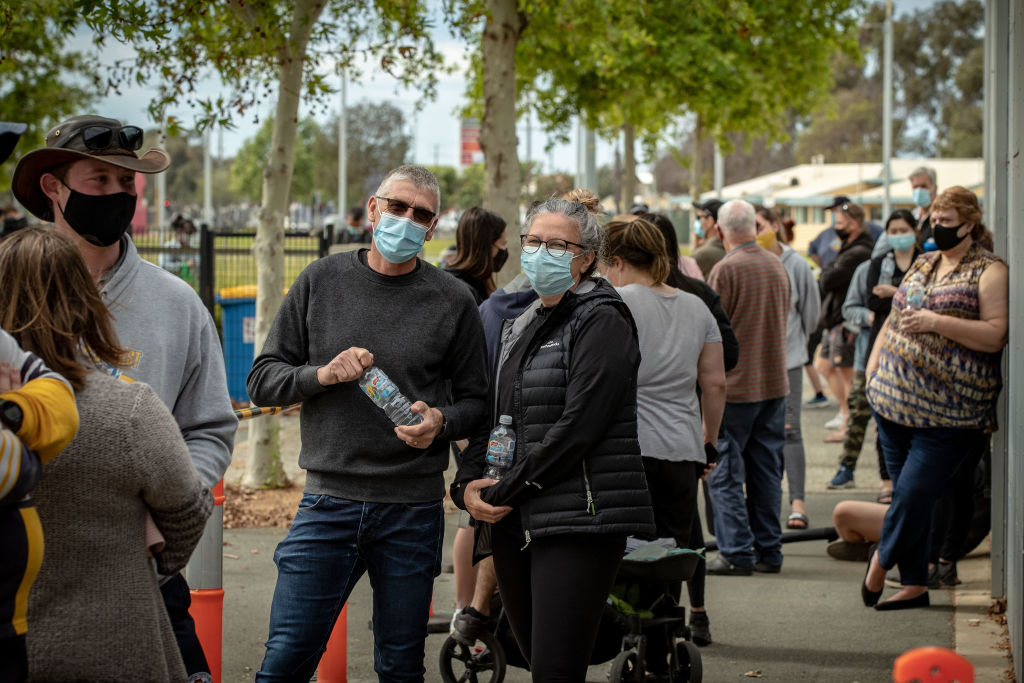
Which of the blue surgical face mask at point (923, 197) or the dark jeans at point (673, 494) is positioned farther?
the blue surgical face mask at point (923, 197)

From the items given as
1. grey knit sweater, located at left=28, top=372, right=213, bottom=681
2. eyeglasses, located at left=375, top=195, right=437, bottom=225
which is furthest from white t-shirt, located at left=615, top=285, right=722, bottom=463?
grey knit sweater, located at left=28, top=372, right=213, bottom=681

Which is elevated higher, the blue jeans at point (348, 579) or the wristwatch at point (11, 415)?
the wristwatch at point (11, 415)

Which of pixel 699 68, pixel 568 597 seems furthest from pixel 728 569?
pixel 699 68

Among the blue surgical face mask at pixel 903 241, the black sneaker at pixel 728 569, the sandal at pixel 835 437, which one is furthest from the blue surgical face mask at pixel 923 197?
the black sneaker at pixel 728 569

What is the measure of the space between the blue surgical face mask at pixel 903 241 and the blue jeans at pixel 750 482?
199 cm

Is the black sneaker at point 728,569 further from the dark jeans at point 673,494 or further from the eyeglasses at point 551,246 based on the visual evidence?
the eyeglasses at point 551,246

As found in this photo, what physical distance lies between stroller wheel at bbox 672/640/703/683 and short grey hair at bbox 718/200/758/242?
306 centimetres

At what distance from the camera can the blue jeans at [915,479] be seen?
6.03 meters

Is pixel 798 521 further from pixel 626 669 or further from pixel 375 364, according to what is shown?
pixel 375 364

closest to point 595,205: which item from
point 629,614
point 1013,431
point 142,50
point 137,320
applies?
point 629,614

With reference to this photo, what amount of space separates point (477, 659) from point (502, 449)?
139 cm

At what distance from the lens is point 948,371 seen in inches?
233

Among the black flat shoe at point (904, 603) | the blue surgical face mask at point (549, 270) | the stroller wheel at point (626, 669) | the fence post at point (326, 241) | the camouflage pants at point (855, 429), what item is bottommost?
the black flat shoe at point (904, 603)

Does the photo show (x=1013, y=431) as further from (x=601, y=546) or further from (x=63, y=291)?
(x=63, y=291)
